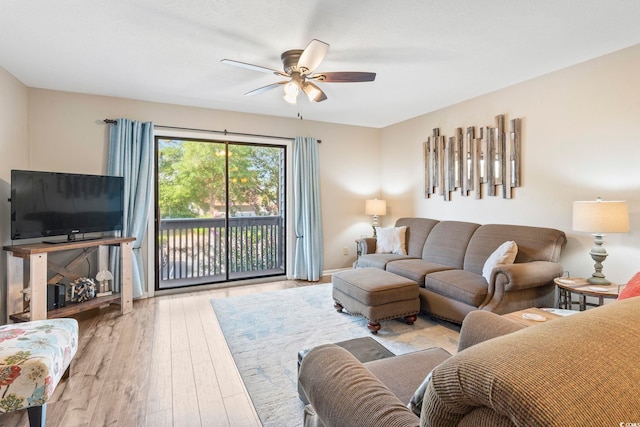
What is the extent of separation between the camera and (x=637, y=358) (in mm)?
538

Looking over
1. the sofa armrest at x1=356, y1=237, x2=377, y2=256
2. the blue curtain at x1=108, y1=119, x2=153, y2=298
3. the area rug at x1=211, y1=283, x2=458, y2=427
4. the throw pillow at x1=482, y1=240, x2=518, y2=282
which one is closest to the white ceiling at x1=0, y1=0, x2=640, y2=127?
the blue curtain at x1=108, y1=119, x2=153, y2=298

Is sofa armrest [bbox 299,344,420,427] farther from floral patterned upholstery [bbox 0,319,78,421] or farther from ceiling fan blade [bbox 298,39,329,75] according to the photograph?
ceiling fan blade [bbox 298,39,329,75]

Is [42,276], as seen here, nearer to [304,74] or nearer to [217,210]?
[217,210]

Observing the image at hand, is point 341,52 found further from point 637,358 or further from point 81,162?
point 81,162

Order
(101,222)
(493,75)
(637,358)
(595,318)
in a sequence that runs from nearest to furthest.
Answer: (637,358) → (595,318) → (493,75) → (101,222)

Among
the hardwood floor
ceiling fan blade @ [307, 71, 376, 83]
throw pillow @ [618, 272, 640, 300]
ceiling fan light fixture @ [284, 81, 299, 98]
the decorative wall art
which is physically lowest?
the hardwood floor

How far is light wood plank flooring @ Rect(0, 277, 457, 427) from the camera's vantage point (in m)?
1.77

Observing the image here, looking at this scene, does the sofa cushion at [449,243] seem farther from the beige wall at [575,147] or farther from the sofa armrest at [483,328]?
the sofa armrest at [483,328]

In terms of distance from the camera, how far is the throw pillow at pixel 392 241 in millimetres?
4312

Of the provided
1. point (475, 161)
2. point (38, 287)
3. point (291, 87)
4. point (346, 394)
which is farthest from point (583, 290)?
point (38, 287)

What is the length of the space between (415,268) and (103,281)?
3.58 m

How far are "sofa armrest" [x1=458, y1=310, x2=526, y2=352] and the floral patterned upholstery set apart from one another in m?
2.08

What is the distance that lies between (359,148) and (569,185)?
3.10 meters

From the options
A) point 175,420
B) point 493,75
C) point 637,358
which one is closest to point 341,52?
point 493,75
